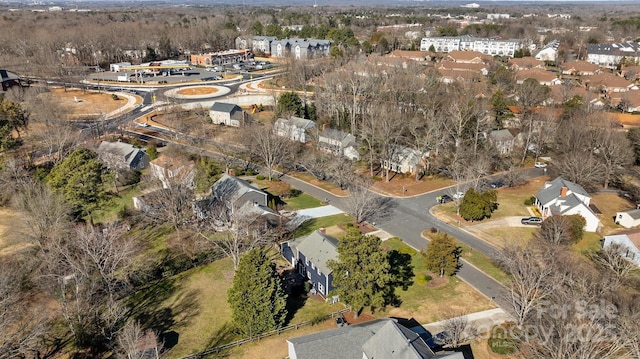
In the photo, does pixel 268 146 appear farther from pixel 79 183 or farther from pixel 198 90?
pixel 198 90

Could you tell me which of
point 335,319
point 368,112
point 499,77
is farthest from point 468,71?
point 335,319

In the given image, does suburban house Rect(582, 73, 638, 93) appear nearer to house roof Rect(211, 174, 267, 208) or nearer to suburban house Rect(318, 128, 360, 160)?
suburban house Rect(318, 128, 360, 160)

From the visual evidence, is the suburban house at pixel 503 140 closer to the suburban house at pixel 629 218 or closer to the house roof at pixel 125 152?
the suburban house at pixel 629 218

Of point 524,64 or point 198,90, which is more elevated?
point 524,64

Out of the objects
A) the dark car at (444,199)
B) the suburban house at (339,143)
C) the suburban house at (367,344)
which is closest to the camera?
the suburban house at (367,344)

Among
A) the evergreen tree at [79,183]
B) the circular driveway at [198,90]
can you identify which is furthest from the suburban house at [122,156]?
the circular driveway at [198,90]

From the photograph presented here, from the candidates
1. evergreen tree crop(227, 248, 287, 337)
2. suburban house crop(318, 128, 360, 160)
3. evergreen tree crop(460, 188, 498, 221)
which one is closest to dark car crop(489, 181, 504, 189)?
evergreen tree crop(460, 188, 498, 221)

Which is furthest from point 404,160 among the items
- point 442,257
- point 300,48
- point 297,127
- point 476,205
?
point 300,48

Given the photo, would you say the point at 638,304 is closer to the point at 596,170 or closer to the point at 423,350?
the point at 423,350
